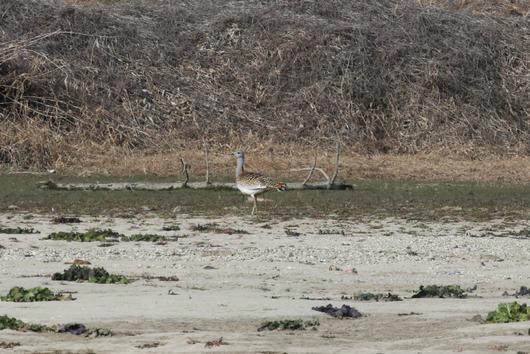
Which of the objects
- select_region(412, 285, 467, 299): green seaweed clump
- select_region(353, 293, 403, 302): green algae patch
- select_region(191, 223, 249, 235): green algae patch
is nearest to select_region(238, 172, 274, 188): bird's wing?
select_region(191, 223, 249, 235): green algae patch

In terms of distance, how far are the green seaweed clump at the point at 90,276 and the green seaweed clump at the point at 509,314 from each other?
4.17 meters

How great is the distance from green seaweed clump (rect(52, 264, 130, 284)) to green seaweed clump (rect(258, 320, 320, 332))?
2973 mm

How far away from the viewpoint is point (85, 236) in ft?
59.4

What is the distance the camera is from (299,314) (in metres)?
11.8

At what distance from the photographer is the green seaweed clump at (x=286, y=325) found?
36.2 feet

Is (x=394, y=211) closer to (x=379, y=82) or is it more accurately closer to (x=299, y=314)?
(x=299, y=314)

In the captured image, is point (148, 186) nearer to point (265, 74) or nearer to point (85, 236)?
point (85, 236)

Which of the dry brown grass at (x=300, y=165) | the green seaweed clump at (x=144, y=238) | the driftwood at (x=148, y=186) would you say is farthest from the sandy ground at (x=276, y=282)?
the dry brown grass at (x=300, y=165)

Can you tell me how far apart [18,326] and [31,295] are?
4.91ft

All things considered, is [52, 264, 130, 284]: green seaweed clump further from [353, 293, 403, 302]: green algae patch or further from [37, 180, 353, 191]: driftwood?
[37, 180, 353, 191]: driftwood

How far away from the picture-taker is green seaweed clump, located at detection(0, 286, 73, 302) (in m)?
12.2

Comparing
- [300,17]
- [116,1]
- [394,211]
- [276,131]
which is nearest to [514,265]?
[394,211]

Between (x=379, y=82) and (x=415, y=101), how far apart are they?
1254 millimetres

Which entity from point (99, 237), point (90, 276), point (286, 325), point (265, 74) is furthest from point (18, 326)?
point (265, 74)
